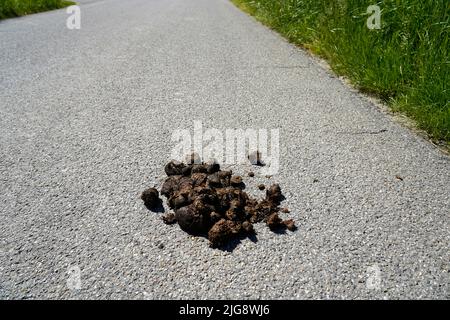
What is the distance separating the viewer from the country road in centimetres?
171

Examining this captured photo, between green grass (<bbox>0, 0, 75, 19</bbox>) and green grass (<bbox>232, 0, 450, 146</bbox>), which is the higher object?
green grass (<bbox>0, 0, 75, 19</bbox>)

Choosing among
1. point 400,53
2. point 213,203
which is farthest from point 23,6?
point 213,203

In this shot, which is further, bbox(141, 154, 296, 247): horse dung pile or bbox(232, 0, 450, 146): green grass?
bbox(232, 0, 450, 146): green grass

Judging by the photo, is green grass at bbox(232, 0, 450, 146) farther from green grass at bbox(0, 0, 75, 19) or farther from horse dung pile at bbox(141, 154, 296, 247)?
green grass at bbox(0, 0, 75, 19)

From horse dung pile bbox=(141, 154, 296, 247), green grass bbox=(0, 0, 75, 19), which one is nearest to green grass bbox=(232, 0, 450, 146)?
horse dung pile bbox=(141, 154, 296, 247)

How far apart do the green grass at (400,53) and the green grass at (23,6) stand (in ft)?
29.7

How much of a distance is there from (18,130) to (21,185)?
3.28 feet

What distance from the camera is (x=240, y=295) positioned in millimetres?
1637

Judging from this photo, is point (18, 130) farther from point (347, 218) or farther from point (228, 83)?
point (347, 218)

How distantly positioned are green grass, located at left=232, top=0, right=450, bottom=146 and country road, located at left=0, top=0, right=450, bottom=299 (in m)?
0.23

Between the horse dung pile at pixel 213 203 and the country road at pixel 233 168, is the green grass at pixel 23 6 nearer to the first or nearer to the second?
the country road at pixel 233 168

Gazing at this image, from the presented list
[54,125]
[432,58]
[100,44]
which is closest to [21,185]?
[54,125]
